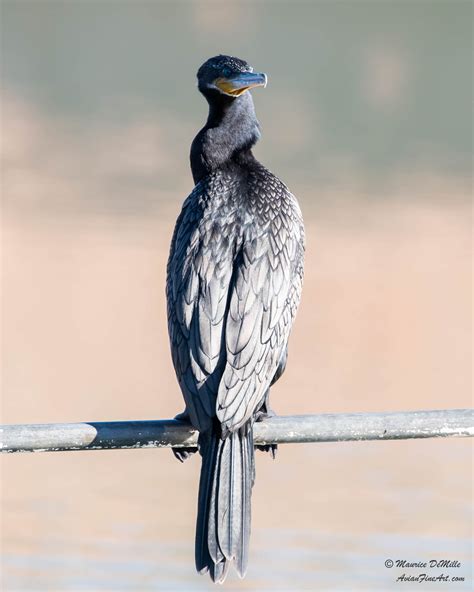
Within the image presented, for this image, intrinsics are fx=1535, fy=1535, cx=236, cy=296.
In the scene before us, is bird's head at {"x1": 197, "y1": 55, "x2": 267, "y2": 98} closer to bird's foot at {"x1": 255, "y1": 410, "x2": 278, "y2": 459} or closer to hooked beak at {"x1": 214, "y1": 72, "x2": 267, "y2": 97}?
hooked beak at {"x1": 214, "y1": 72, "x2": 267, "y2": 97}

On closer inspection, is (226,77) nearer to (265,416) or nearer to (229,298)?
(229,298)

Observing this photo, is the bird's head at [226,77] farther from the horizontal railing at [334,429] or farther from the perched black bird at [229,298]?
the horizontal railing at [334,429]

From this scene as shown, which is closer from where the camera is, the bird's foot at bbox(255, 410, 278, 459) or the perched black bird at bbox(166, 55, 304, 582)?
the perched black bird at bbox(166, 55, 304, 582)

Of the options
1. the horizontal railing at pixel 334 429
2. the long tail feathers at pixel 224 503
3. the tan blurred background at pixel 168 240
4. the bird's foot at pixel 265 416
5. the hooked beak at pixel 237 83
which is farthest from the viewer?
the tan blurred background at pixel 168 240

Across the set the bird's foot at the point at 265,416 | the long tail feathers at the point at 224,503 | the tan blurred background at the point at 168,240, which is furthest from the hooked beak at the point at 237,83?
the tan blurred background at the point at 168,240

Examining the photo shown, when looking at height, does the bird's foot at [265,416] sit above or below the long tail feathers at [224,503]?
above

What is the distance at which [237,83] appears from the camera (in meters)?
4.61

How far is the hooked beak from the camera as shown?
4.54 meters

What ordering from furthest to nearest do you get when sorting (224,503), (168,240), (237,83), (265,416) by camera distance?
(168,240)
(237,83)
(265,416)
(224,503)

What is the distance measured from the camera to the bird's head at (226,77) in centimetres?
461

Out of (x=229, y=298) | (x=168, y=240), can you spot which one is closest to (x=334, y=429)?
(x=229, y=298)

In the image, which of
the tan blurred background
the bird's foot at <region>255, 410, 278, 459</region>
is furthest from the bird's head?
the tan blurred background

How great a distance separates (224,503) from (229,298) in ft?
1.99

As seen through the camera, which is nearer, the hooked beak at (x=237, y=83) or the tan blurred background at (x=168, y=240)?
the hooked beak at (x=237, y=83)
